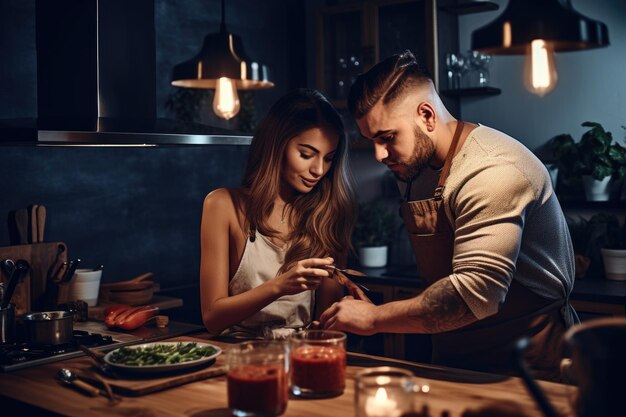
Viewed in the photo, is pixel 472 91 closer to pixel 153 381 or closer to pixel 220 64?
pixel 220 64

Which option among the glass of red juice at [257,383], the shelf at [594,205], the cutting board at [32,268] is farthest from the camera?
the shelf at [594,205]

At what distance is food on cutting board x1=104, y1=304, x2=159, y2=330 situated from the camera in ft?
9.71

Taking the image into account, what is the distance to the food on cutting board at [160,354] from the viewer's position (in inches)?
83.7

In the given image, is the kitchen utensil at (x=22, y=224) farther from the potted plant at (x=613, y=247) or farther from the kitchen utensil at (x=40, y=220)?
the potted plant at (x=613, y=247)

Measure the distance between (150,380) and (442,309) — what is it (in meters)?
0.83

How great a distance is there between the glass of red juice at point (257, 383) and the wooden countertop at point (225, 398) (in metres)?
0.07

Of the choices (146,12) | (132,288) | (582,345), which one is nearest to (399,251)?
(132,288)

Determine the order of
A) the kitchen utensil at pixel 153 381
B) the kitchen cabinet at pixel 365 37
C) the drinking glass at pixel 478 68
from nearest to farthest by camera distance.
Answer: the kitchen utensil at pixel 153 381, the drinking glass at pixel 478 68, the kitchen cabinet at pixel 365 37

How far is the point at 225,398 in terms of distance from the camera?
194 cm

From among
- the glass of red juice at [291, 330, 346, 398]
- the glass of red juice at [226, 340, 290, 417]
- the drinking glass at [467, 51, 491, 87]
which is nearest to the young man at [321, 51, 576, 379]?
the glass of red juice at [291, 330, 346, 398]

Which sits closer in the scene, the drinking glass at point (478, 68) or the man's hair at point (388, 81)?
the man's hair at point (388, 81)

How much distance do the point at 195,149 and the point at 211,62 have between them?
195 cm

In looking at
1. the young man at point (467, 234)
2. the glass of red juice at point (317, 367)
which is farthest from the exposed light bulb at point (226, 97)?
the glass of red juice at point (317, 367)

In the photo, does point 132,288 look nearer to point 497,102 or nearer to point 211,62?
point 211,62
